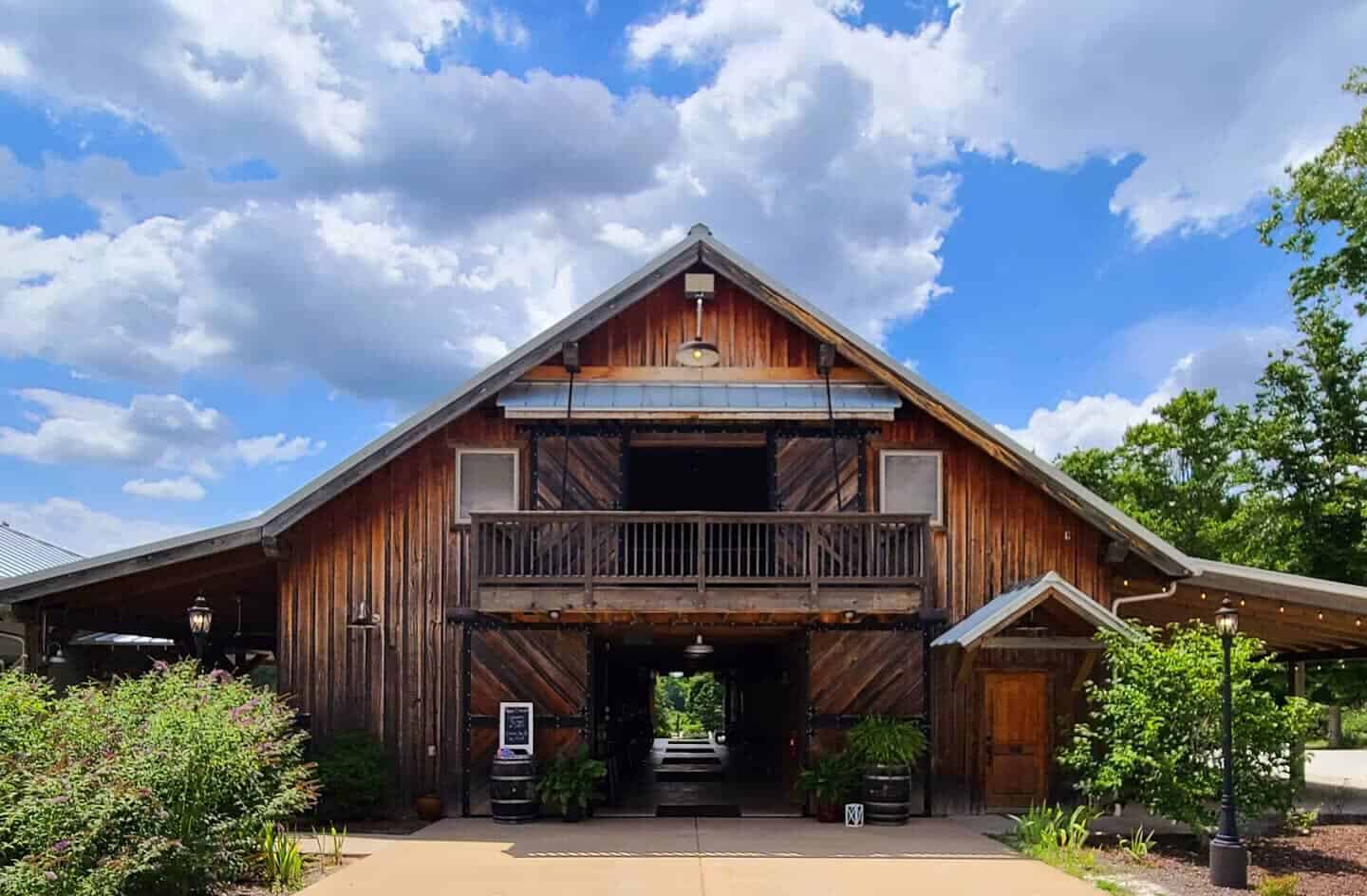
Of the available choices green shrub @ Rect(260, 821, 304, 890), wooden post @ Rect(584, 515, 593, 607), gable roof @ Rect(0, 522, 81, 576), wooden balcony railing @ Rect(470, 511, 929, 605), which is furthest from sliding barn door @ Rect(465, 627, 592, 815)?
gable roof @ Rect(0, 522, 81, 576)

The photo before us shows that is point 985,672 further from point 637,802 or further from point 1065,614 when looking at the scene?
point 637,802

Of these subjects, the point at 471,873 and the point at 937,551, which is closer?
the point at 471,873

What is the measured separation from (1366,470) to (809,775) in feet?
65.3

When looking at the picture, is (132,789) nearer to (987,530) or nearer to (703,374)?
(703,374)

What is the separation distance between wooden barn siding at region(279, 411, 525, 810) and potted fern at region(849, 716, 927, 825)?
17.3 feet

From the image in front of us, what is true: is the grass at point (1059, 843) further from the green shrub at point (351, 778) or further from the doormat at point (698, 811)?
the green shrub at point (351, 778)

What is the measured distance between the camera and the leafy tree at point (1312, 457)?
87.6ft

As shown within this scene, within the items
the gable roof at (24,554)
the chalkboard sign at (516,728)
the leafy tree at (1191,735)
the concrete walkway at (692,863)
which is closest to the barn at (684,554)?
the chalkboard sign at (516,728)

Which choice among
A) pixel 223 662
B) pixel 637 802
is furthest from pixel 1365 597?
pixel 223 662

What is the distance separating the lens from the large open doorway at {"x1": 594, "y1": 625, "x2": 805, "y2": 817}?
1517 centimetres

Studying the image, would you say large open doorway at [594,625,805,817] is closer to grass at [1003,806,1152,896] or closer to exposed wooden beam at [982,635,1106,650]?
exposed wooden beam at [982,635,1106,650]

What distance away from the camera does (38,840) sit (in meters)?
8.12

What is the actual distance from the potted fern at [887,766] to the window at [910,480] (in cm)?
300

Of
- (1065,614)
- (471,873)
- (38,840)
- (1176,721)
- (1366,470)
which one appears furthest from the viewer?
(1366,470)
